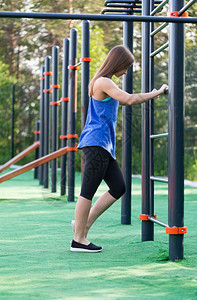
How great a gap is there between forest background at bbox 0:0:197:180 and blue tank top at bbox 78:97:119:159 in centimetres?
286

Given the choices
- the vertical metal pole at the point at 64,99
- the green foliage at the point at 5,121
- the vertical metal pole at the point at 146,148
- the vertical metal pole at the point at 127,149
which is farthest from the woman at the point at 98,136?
the green foliage at the point at 5,121

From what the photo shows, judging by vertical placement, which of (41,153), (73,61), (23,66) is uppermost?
(23,66)

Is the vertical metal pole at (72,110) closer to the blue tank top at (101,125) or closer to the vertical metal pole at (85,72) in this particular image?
the vertical metal pole at (85,72)

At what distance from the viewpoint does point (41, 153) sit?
409 inches

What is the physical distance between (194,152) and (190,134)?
1.35 feet

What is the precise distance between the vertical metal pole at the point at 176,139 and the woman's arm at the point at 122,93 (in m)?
0.10

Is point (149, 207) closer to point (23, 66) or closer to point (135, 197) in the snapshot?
point (135, 197)

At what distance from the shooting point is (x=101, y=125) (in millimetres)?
3754

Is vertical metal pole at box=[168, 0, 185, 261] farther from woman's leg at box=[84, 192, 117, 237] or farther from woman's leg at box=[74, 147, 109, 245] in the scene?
woman's leg at box=[84, 192, 117, 237]

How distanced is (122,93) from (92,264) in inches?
43.5

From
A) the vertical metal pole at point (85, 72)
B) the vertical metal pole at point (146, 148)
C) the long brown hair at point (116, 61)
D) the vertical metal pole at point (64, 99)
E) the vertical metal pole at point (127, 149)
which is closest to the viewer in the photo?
the long brown hair at point (116, 61)

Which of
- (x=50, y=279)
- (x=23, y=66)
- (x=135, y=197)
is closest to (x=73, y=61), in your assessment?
(x=135, y=197)

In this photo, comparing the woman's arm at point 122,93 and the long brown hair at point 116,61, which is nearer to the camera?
the woman's arm at point 122,93

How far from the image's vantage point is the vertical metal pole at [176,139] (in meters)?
3.38
